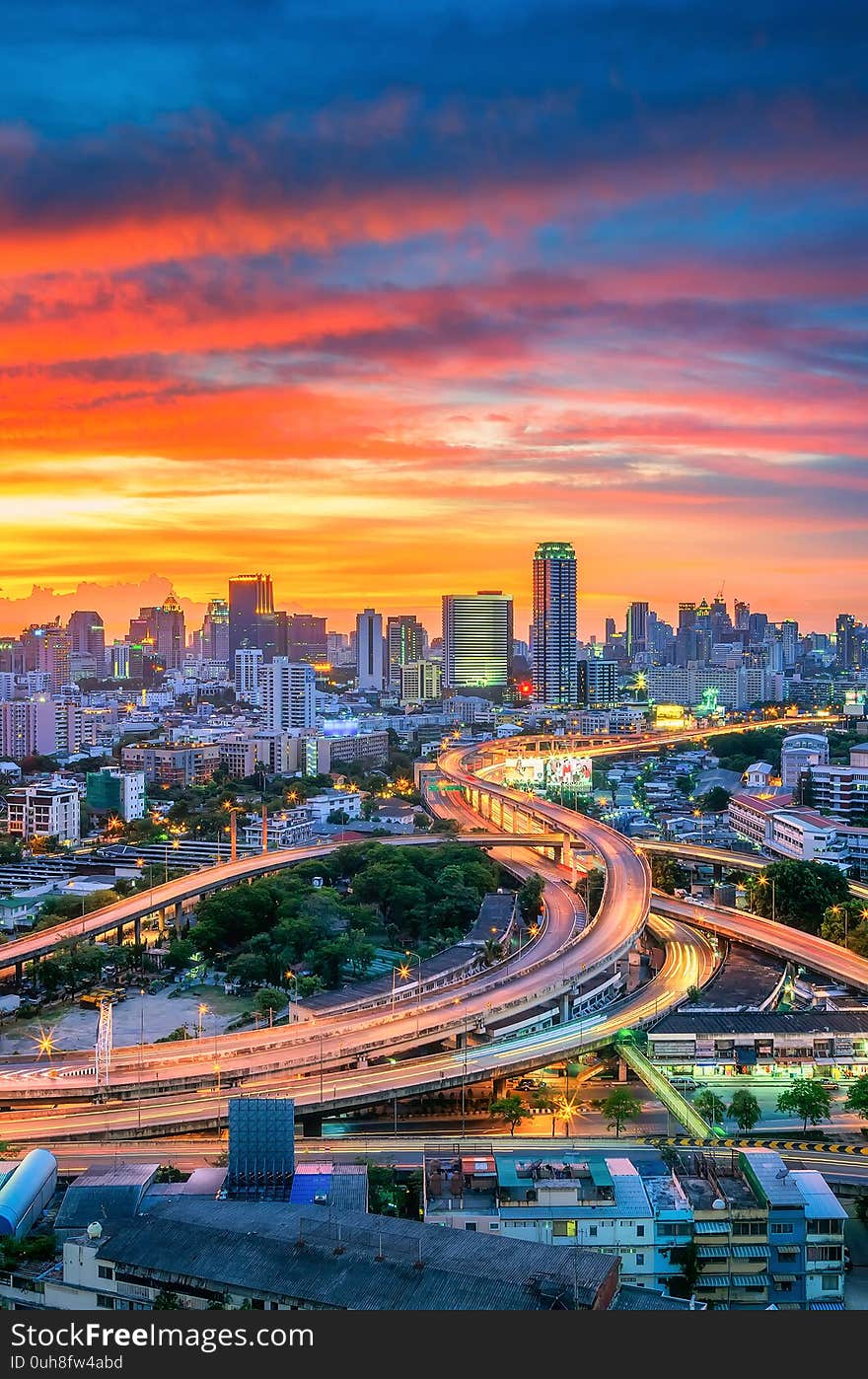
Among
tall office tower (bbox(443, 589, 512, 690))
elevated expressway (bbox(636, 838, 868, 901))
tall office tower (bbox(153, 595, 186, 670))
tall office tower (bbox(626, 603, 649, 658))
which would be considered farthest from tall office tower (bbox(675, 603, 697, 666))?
elevated expressway (bbox(636, 838, 868, 901))

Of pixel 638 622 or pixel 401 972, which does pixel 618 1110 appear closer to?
pixel 401 972

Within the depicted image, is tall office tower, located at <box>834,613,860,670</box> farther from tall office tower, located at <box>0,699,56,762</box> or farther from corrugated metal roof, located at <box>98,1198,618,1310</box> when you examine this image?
corrugated metal roof, located at <box>98,1198,618,1310</box>

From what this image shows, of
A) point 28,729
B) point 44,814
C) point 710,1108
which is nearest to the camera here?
point 710,1108

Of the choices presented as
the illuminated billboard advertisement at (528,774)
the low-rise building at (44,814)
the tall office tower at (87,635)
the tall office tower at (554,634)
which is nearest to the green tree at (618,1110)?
the low-rise building at (44,814)

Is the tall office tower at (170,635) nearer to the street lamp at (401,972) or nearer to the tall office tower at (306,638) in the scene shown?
the tall office tower at (306,638)

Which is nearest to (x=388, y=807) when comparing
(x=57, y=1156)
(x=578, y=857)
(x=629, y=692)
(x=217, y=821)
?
(x=217, y=821)

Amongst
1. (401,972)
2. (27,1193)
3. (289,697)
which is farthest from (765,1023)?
(289,697)
